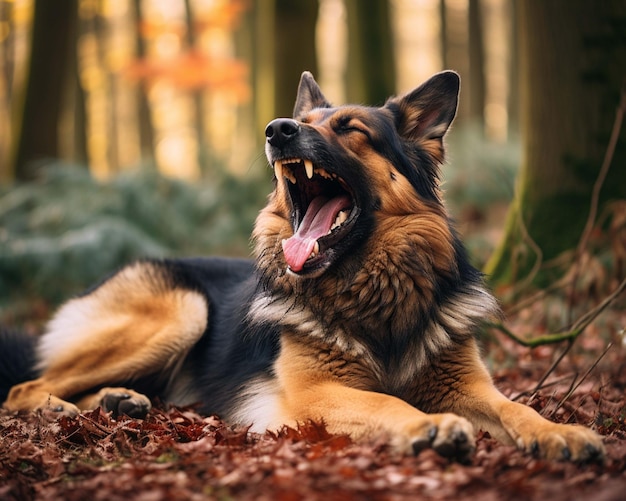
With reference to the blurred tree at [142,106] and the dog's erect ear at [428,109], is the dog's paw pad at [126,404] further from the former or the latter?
the blurred tree at [142,106]

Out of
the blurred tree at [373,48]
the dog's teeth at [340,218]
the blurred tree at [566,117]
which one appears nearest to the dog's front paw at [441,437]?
the dog's teeth at [340,218]

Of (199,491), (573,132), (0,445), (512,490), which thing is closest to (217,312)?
(0,445)

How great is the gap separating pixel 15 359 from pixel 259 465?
3290 mm

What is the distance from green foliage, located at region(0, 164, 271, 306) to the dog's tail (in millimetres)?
3235

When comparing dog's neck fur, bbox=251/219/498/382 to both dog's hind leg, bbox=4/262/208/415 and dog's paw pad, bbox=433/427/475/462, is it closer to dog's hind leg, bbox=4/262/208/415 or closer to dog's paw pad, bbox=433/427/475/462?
dog's paw pad, bbox=433/427/475/462

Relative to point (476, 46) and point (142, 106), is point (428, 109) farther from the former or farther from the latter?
point (142, 106)

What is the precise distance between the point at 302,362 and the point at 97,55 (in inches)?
884

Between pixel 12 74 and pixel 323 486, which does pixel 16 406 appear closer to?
pixel 323 486

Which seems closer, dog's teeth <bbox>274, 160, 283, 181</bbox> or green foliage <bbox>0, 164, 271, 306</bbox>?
dog's teeth <bbox>274, 160, 283, 181</bbox>

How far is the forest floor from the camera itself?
2.73 m

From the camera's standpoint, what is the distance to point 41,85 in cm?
1149

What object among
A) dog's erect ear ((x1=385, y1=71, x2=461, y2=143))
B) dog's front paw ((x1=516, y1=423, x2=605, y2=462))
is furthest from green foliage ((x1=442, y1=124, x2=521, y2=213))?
dog's front paw ((x1=516, y1=423, x2=605, y2=462))

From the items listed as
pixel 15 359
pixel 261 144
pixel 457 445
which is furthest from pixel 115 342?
pixel 261 144

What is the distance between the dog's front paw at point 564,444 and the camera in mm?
3098
